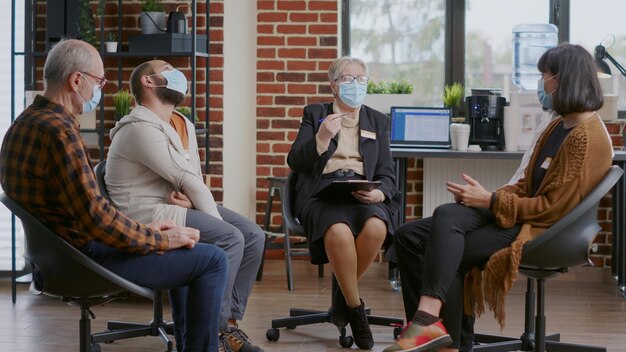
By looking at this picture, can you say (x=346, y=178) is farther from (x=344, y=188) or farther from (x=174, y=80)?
(x=174, y=80)

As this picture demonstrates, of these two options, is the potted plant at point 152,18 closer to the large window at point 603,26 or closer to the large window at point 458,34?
the large window at point 458,34

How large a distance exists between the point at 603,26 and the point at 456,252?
308 centimetres

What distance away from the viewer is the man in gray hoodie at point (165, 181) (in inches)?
138

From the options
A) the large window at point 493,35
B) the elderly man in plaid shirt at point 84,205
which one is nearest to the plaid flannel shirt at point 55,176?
the elderly man in plaid shirt at point 84,205

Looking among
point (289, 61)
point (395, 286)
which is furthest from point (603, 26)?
point (395, 286)

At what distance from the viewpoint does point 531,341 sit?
3715 millimetres

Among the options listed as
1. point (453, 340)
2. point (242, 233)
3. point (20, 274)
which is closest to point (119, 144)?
point (242, 233)

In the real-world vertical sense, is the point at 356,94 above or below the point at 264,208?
above

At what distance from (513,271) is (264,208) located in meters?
2.94

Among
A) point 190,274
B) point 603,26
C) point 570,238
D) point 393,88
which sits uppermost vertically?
point 603,26

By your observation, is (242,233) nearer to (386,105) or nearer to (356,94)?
(356,94)

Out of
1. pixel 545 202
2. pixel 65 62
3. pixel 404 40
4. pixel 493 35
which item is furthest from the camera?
pixel 404 40

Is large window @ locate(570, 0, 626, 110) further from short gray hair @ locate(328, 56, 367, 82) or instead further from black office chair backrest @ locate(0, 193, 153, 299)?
black office chair backrest @ locate(0, 193, 153, 299)

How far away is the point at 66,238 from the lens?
9.38 ft
